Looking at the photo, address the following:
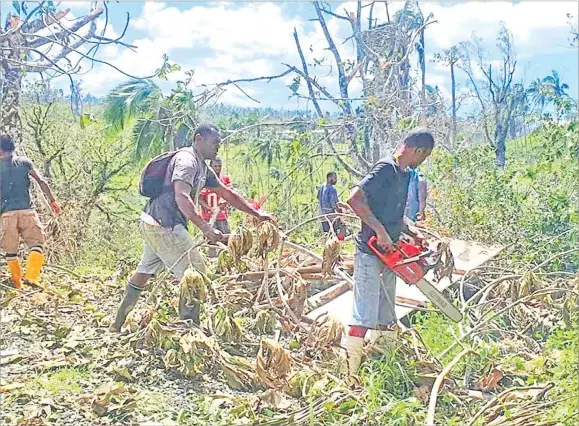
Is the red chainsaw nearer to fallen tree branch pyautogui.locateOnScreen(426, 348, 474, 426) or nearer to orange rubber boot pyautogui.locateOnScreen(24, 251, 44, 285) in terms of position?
fallen tree branch pyautogui.locateOnScreen(426, 348, 474, 426)

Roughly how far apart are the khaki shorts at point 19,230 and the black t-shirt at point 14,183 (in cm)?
7

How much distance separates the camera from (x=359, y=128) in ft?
29.1

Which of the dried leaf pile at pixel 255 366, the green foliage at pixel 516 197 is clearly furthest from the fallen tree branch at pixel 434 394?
the green foliage at pixel 516 197

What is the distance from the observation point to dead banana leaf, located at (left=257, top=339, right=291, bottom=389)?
347 cm

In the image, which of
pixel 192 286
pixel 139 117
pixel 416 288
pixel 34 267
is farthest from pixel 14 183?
pixel 139 117

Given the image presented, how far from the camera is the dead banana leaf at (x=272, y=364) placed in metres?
3.47

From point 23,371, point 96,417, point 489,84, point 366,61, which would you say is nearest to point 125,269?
point 23,371

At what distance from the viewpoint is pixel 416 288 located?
5.16m

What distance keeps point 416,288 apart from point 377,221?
169 cm

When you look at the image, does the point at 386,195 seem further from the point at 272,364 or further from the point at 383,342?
the point at 272,364

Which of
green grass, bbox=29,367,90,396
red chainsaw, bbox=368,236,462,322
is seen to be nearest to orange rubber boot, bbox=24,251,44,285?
green grass, bbox=29,367,90,396

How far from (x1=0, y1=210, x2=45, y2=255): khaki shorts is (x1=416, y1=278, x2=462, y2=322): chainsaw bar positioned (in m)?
3.81

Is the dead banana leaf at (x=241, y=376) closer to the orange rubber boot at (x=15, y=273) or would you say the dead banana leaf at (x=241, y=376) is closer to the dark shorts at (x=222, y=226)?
the orange rubber boot at (x=15, y=273)

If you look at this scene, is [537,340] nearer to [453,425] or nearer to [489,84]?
[453,425]
